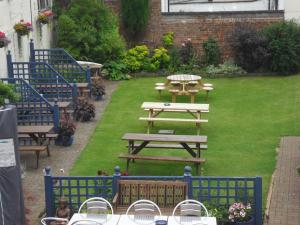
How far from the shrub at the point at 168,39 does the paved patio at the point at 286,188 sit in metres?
9.48

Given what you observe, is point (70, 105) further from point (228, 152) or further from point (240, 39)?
point (240, 39)

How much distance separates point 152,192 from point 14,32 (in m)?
9.60

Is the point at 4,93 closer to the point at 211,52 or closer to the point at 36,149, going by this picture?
the point at 36,149

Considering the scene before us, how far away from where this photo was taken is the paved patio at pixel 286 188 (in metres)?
10.6

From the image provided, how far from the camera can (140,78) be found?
907 inches

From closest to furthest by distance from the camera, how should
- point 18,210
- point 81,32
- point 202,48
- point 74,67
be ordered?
1. point 18,210
2. point 74,67
3. point 81,32
4. point 202,48

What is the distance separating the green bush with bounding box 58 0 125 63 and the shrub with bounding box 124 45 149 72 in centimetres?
54

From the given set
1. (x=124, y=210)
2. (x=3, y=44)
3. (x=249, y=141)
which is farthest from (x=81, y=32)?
(x=124, y=210)

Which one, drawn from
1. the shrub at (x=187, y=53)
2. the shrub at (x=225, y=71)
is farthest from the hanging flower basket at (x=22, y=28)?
the shrub at (x=225, y=71)

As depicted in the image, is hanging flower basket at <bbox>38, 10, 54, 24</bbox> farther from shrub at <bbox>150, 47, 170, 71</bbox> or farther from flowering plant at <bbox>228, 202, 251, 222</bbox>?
flowering plant at <bbox>228, 202, 251, 222</bbox>

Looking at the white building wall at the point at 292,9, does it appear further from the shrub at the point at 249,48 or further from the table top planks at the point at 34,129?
→ the table top planks at the point at 34,129

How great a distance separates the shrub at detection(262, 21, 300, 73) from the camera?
880 inches

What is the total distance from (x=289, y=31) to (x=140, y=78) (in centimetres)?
571

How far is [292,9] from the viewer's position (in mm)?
23531
